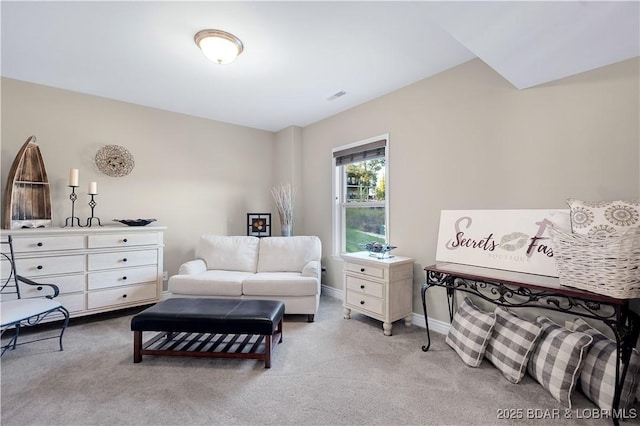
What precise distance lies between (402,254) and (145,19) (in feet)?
9.87

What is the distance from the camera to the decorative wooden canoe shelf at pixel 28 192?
8.92 ft

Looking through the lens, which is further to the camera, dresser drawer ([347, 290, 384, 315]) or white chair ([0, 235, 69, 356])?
dresser drawer ([347, 290, 384, 315])

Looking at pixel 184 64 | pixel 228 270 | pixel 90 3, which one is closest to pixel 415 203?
pixel 228 270

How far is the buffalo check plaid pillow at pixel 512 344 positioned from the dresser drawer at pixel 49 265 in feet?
12.3

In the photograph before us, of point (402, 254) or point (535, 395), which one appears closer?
point (535, 395)

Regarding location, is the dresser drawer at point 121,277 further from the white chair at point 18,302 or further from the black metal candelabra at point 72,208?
the black metal candelabra at point 72,208

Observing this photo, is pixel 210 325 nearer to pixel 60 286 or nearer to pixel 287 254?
pixel 287 254

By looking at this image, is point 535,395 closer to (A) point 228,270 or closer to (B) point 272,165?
(A) point 228,270

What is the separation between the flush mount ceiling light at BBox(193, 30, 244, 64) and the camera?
211 centimetres

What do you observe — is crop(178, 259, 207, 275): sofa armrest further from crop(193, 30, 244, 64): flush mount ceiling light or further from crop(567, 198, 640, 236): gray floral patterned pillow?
crop(567, 198, 640, 236): gray floral patterned pillow

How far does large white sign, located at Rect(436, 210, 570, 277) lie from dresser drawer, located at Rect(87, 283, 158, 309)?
3114mm

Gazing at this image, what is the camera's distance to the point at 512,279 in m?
1.90

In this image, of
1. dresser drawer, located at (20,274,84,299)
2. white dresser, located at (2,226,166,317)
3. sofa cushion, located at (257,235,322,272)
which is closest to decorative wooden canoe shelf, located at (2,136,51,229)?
white dresser, located at (2,226,166,317)

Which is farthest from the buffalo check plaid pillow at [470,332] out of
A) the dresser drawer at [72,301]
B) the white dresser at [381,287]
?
the dresser drawer at [72,301]
